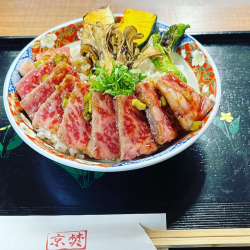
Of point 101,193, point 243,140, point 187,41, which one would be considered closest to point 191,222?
point 101,193

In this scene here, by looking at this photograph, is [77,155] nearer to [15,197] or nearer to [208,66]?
[15,197]

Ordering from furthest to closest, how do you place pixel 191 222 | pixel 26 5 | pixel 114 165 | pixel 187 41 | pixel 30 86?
pixel 26 5, pixel 187 41, pixel 30 86, pixel 191 222, pixel 114 165

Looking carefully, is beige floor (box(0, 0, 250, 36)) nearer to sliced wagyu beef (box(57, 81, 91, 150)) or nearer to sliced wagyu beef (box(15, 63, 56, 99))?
sliced wagyu beef (box(15, 63, 56, 99))

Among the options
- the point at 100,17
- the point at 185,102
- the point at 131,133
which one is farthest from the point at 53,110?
the point at 100,17

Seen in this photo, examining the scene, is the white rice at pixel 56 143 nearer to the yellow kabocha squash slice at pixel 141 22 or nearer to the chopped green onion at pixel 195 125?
the chopped green onion at pixel 195 125

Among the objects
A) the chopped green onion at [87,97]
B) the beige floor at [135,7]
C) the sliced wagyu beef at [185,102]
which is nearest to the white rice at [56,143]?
the chopped green onion at [87,97]

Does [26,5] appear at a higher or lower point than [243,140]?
higher

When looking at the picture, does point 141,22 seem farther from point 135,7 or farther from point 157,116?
point 135,7
